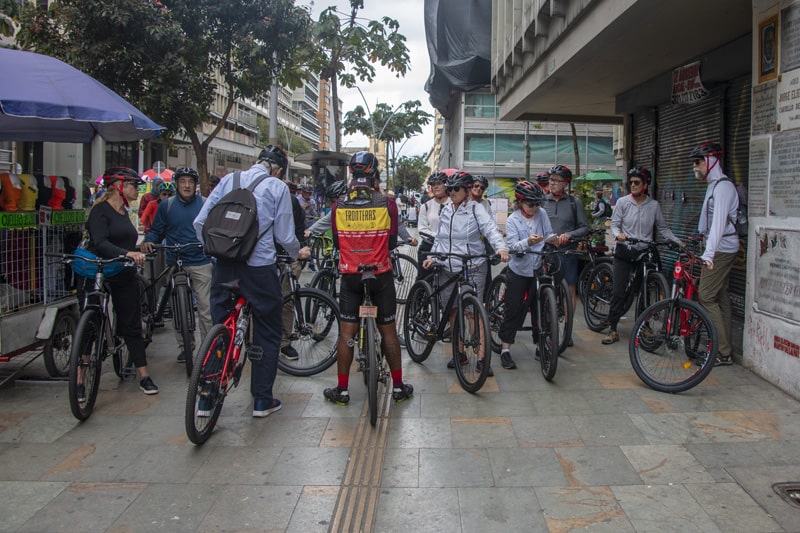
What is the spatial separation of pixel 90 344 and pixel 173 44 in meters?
8.27

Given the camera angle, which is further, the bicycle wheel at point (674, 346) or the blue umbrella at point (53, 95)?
the bicycle wheel at point (674, 346)

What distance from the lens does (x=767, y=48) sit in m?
5.68

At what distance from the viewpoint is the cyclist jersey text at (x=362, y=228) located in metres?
4.92

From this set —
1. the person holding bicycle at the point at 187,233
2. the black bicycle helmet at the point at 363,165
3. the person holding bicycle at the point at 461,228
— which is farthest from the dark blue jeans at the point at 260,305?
the person holding bicycle at the point at 461,228

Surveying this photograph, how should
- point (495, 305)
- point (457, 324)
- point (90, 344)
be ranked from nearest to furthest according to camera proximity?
point (90, 344) < point (457, 324) < point (495, 305)

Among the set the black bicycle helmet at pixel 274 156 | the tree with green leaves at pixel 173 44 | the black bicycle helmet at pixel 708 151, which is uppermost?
the tree with green leaves at pixel 173 44

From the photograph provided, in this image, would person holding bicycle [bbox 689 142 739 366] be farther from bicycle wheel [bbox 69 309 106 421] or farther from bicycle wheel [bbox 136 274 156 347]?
bicycle wheel [bbox 136 274 156 347]

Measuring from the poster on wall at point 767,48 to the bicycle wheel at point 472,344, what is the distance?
120 inches

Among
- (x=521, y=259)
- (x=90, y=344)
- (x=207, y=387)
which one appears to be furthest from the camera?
Result: (x=521, y=259)

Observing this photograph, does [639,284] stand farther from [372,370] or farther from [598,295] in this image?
[372,370]

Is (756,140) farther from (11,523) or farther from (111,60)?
(111,60)

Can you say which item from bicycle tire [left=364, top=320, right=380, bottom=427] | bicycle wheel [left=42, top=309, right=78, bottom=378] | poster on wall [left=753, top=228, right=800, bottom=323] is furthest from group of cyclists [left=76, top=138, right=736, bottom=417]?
poster on wall [left=753, top=228, right=800, bottom=323]

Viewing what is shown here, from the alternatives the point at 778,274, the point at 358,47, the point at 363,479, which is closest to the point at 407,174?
the point at 358,47

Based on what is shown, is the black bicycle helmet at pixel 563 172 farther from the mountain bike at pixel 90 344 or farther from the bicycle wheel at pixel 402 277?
the mountain bike at pixel 90 344
